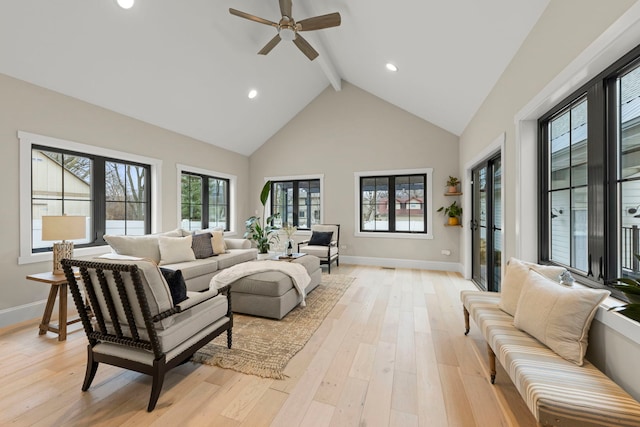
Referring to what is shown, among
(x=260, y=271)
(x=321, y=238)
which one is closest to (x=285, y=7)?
(x=260, y=271)

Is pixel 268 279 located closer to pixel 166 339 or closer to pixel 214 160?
pixel 166 339

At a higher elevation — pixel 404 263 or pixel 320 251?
pixel 320 251

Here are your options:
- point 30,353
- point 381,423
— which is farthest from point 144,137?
point 381,423

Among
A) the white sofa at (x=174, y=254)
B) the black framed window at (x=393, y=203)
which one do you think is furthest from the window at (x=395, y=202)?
the white sofa at (x=174, y=254)

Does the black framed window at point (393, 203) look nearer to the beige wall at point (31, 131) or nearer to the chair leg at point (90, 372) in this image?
Answer: the beige wall at point (31, 131)

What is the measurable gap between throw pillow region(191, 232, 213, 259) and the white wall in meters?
4.22

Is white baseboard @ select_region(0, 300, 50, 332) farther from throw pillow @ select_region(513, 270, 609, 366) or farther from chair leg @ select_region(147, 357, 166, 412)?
throw pillow @ select_region(513, 270, 609, 366)

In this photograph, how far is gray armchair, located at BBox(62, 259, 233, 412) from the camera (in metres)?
1.69

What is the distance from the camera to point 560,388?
4.15ft

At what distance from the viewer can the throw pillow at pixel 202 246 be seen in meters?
4.35

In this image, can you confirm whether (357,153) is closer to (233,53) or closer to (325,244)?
(325,244)

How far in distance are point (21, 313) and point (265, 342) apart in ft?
9.57

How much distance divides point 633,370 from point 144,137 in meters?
5.84

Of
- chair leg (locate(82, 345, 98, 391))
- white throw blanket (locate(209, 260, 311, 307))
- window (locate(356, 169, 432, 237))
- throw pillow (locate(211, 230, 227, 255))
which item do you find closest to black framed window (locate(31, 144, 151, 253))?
throw pillow (locate(211, 230, 227, 255))
